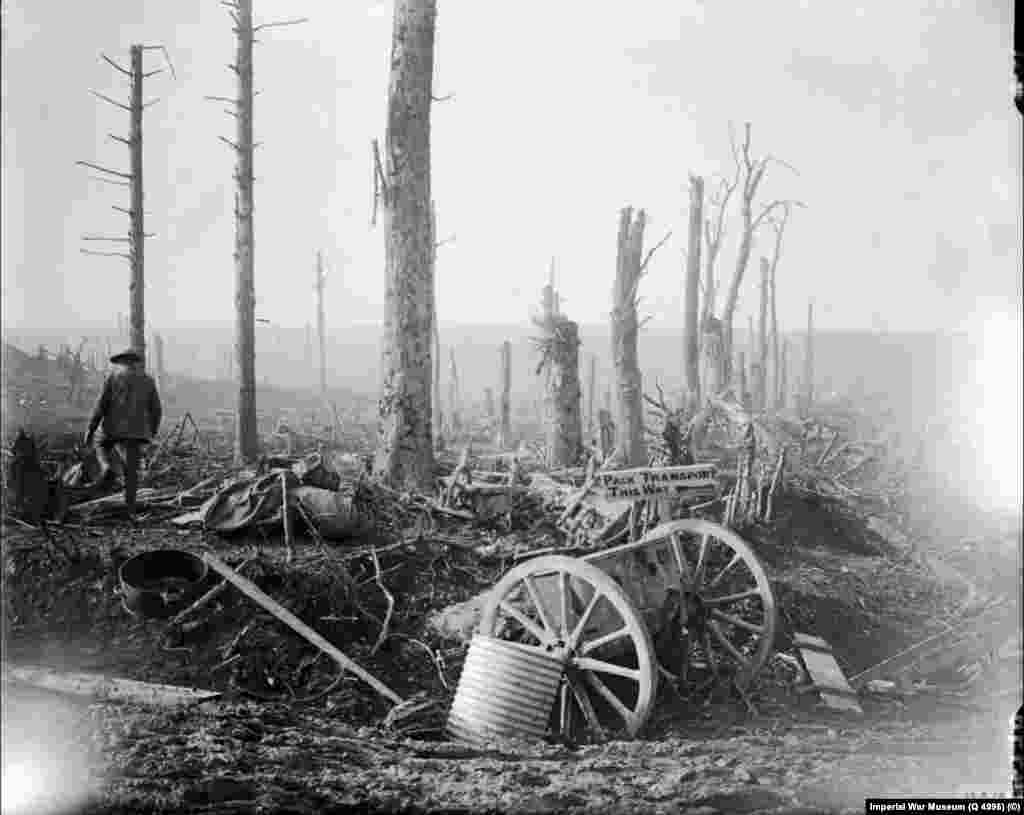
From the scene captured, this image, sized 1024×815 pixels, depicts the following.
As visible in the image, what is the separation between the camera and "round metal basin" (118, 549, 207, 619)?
5426 millimetres

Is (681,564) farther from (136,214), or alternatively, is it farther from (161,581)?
(136,214)

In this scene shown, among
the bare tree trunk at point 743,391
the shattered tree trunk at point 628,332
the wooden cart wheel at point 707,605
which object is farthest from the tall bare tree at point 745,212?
the wooden cart wheel at point 707,605

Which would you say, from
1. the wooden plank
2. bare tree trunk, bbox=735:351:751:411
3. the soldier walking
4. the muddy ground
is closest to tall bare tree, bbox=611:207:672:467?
bare tree trunk, bbox=735:351:751:411

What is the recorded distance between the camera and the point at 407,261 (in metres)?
8.09

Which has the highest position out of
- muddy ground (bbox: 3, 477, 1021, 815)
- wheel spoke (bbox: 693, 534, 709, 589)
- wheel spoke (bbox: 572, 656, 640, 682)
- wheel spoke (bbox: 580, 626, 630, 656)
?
wheel spoke (bbox: 693, 534, 709, 589)

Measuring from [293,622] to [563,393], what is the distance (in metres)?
6.07

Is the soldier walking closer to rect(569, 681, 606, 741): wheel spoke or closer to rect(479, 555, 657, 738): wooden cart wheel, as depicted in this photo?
rect(479, 555, 657, 738): wooden cart wheel

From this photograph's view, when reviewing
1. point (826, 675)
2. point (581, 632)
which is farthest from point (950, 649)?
point (581, 632)

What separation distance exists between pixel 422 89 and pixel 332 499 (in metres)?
4.06

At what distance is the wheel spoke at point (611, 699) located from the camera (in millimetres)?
4648

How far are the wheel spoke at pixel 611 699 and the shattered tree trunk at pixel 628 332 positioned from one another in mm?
6169

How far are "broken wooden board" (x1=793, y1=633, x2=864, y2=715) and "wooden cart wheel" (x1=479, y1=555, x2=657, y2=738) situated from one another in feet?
4.90

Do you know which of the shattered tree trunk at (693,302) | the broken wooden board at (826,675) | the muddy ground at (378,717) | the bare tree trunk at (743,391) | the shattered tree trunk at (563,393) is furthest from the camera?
the bare tree trunk at (743,391)

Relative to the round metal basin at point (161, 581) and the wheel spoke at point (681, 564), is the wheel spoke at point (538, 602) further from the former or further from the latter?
the round metal basin at point (161, 581)
